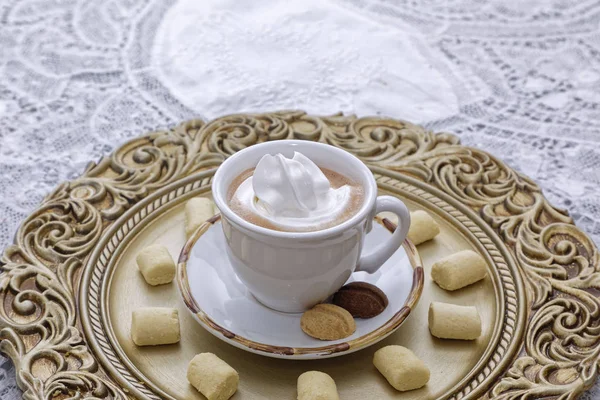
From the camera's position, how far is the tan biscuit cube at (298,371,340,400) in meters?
1.07

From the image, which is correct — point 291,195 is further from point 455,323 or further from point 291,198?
point 455,323

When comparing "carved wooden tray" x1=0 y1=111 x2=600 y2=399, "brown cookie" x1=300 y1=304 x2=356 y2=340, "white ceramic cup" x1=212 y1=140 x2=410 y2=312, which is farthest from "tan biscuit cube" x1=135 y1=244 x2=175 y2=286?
"brown cookie" x1=300 y1=304 x2=356 y2=340

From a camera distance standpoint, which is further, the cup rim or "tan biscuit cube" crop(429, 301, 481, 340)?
"tan biscuit cube" crop(429, 301, 481, 340)

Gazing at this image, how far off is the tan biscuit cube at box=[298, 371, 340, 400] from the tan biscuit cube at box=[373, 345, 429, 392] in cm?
9

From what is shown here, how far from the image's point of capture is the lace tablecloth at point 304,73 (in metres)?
1.97

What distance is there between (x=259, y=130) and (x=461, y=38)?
110 centimetres

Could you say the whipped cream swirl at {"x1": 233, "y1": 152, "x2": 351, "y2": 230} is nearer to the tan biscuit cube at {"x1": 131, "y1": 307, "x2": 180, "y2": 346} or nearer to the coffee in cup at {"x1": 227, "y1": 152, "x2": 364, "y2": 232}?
the coffee in cup at {"x1": 227, "y1": 152, "x2": 364, "y2": 232}

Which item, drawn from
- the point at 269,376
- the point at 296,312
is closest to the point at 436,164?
the point at 296,312

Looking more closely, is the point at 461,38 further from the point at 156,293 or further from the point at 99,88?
the point at 156,293

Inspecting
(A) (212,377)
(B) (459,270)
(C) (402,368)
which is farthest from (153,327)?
(B) (459,270)

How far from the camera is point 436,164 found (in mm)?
1602

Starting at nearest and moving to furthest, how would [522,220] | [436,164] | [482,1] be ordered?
[522,220]
[436,164]
[482,1]

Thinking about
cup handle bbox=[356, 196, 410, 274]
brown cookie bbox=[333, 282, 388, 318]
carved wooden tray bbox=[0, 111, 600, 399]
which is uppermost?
cup handle bbox=[356, 196, 410, 274]

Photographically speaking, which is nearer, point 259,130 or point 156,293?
point 156,293
